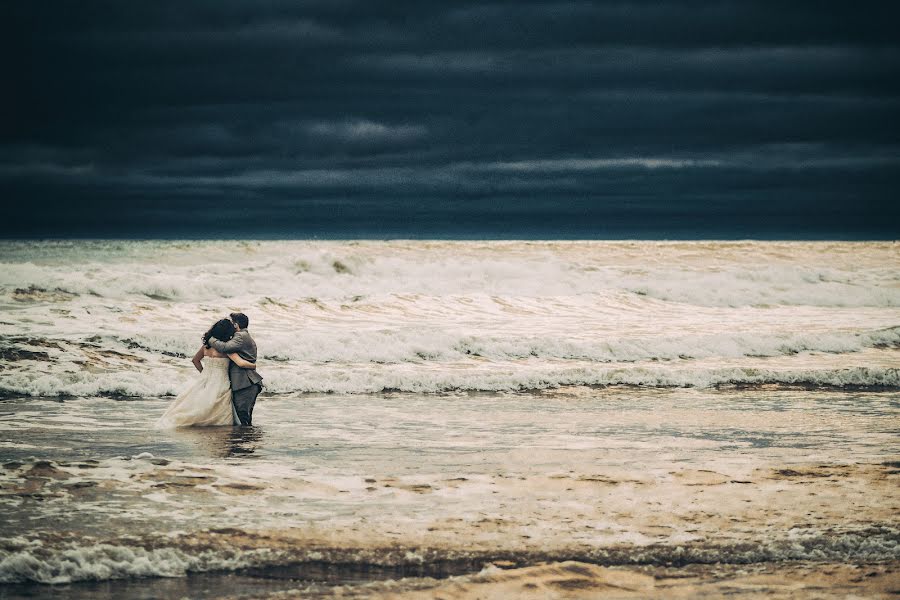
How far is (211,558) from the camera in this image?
5.65 m

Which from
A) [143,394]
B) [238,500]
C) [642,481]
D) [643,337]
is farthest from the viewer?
[643,337]

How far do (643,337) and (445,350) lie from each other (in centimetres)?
494

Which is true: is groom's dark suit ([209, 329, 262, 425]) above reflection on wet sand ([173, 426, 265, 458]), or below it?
above

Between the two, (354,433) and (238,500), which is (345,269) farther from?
(238,500)

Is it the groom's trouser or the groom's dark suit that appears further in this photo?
the groom's trouser

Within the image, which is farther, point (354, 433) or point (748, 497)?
point (354, 433)

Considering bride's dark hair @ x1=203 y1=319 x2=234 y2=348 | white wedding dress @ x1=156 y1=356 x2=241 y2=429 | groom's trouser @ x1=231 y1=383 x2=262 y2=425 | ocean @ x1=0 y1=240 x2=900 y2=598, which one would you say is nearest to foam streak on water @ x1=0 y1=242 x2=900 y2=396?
ocean @ x1=0 y1=240 x2=900 y2=598

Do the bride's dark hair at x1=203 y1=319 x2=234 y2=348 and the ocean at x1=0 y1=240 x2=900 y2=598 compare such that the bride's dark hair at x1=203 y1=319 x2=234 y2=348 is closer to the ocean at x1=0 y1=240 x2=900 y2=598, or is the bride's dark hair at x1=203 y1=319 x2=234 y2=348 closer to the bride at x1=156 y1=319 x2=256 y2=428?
the bride at x1=156 y1=319 x2=256 y2=428

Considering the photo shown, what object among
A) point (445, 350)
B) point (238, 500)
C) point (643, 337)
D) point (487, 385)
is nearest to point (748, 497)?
point (238, 500)

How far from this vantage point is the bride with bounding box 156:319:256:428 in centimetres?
1041

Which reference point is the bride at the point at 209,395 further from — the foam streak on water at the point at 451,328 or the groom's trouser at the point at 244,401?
the foam streak on water at the point at 451,328

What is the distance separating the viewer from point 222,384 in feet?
34.7

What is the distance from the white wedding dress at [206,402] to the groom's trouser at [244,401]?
0.22ft

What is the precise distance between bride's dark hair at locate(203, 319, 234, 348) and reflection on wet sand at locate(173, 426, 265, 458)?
3.26 feet
